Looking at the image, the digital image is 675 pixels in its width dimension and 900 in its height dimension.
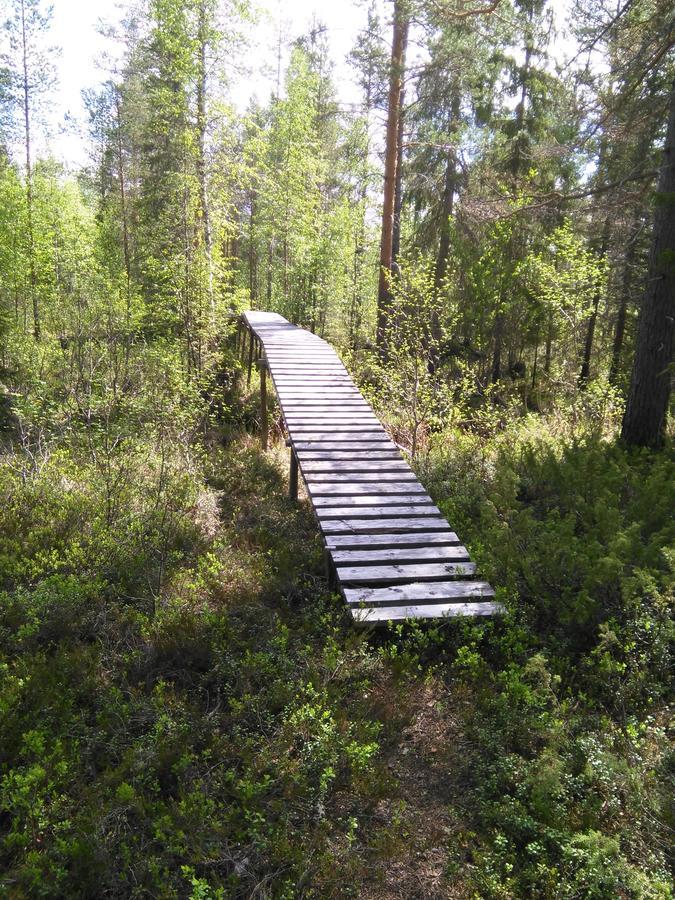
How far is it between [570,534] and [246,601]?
118 inches

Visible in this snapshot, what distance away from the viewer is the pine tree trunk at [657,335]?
7242 mm

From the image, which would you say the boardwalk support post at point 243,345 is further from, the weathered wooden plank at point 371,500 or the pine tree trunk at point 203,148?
the weathered wooden plank at point 371,500

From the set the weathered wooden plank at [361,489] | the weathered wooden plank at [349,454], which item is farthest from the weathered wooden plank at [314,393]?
the weathered wooden plank at [361,489]

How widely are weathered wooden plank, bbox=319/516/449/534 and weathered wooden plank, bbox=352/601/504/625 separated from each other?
1185 millimetres

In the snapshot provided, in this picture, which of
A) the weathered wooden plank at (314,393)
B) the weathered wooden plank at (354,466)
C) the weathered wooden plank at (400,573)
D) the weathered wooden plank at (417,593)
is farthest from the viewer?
the weathered wooden plank at (314,393)

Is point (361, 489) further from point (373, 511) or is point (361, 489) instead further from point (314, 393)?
point (314, 393)

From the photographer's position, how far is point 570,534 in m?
4.98

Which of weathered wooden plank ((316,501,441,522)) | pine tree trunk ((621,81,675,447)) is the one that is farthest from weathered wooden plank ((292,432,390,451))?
pine tree trunk ((621,81,675,447))

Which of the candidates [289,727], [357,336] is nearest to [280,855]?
[289,727]

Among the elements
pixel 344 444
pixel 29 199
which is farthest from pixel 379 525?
pixel 29 199

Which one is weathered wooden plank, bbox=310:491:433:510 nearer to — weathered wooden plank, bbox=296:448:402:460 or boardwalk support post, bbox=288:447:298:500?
weathered wooden plank, bbox=296:448:402:460

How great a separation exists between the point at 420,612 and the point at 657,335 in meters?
5.38

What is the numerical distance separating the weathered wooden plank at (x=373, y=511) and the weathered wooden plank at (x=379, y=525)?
0.06 metres

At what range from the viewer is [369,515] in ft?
20.2
